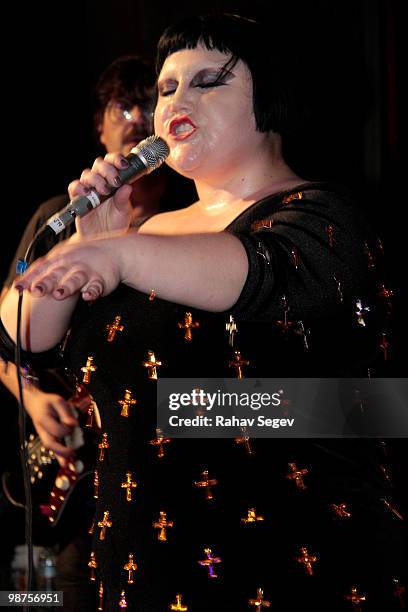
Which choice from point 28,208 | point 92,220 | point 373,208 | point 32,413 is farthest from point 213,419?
point 28,208

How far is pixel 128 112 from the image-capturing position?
2168mm

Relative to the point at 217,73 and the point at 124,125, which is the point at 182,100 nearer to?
the point at 217,73

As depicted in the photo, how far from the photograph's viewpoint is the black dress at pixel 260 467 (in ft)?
3.49

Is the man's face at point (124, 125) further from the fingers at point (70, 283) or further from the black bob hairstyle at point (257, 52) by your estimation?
the fingers at point (70, 283)

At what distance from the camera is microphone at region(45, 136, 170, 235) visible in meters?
0.98

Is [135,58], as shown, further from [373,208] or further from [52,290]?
[52,290]

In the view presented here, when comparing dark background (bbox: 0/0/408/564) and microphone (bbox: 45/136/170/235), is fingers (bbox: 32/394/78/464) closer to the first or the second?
dark background (bbox: 0/0/408/564)

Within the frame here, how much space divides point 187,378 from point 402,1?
141 cm

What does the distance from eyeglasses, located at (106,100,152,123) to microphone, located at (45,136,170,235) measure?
103cm

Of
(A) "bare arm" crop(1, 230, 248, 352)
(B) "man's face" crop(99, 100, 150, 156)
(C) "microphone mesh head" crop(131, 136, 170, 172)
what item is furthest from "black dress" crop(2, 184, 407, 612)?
(B) "man's face" crop(99, 100, 150, 156)

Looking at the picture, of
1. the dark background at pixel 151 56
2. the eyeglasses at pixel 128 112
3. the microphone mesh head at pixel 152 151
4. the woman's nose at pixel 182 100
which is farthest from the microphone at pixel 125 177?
the eyeglasses at pixel 128 112

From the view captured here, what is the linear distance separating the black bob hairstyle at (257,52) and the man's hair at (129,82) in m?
0.86

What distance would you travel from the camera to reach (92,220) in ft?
3.78

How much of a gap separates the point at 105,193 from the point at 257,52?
395 mm
